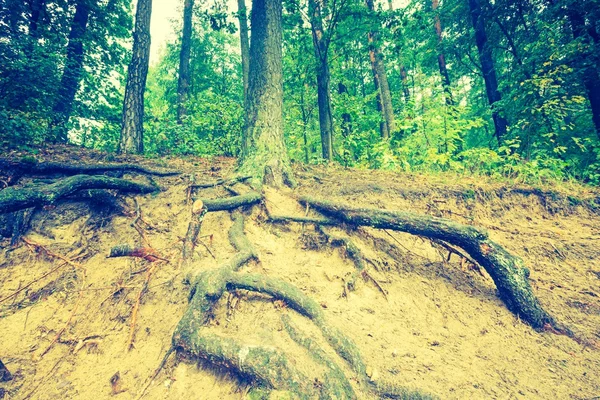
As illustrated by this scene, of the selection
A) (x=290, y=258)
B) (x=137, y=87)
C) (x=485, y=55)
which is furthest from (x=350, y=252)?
(x=485, y=55)

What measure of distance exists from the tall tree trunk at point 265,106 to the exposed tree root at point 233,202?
2.08 feet

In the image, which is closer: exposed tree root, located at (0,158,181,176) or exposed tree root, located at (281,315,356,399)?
exposed tree root, located at (281,315,356,399)

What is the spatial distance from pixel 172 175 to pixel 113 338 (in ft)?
10.5

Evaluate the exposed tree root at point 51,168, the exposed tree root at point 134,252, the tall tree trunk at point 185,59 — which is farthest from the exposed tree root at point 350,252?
the tall tree trunk at point 185,59

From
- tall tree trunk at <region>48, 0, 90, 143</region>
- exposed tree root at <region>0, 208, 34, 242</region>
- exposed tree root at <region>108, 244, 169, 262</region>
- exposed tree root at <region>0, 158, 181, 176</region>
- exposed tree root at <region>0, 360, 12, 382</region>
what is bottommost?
exposed tree root at <region>0, 360, 12, 382</region>

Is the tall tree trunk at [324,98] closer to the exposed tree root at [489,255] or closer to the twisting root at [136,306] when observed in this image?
the exposed tree root at [489,255]

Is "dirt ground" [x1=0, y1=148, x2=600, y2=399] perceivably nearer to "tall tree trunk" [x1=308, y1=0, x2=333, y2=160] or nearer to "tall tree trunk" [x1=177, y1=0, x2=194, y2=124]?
"tall tree trunk" [x1=308, y1=0, x2=333, y2=160]

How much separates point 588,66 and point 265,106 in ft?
30.1

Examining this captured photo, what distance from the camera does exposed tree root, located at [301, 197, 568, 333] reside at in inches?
141

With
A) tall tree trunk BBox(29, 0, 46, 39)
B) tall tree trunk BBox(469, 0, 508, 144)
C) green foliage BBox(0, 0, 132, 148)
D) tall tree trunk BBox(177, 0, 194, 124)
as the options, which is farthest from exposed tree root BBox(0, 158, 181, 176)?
tall tree trunk BBox(469, 0, 508, 144)

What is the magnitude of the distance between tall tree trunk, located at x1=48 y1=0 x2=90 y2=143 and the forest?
0.21 m

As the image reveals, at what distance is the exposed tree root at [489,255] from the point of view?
358 centimetres

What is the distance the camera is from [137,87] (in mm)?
8367

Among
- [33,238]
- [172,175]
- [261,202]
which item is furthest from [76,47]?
[261,202]
